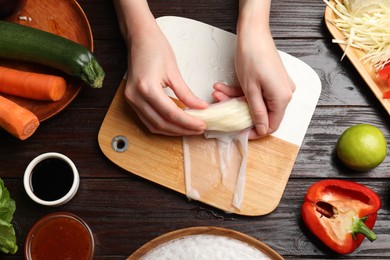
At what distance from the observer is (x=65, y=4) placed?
1.72 m

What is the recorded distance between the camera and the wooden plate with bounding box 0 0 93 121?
168 centimetres

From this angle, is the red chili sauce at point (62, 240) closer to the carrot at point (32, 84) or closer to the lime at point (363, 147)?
the carrot at point (32, 84)

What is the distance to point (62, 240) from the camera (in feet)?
5.13

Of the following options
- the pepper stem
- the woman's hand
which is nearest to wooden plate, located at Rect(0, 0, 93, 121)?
the woman's hand

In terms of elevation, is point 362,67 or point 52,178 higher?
point 362,67

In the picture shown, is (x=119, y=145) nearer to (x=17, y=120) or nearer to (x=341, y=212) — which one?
(x=17, y=120)

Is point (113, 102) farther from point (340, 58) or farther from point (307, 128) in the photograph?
point (340, 58)

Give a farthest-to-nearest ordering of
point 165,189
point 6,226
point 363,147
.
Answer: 1. point 165,189
2. point 363,147
3. point 6,226

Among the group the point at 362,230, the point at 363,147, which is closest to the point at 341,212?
the point at 362,230

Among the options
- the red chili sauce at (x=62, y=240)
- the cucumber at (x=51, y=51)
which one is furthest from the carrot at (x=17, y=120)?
the red chili sauce at (x=62, y=240)

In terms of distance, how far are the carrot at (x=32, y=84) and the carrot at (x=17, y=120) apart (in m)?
0.05

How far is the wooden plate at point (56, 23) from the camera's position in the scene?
1.68m

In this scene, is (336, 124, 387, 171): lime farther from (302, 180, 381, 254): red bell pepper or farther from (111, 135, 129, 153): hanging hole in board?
(111, 135, 129, 153): hanging hole in board

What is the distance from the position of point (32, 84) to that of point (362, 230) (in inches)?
40.1
